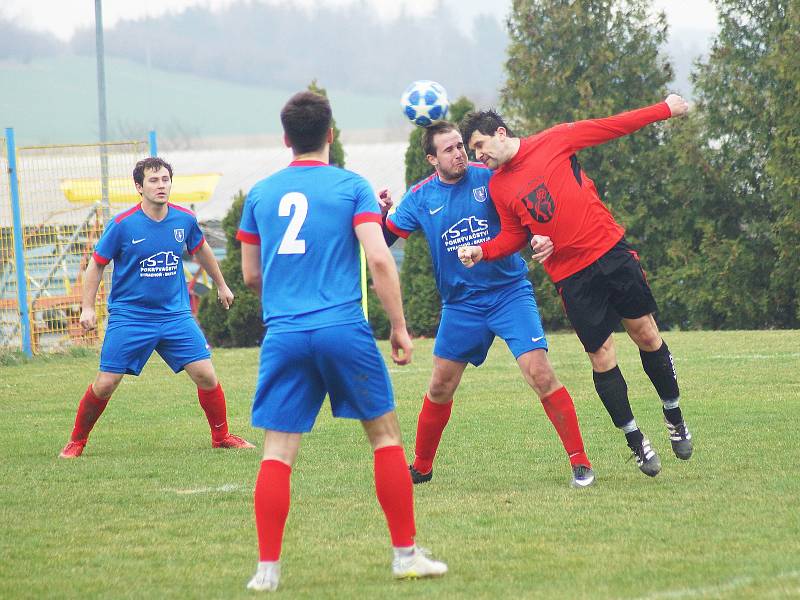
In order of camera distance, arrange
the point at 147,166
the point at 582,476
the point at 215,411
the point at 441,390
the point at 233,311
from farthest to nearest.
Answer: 1. the point at 233,311
2. the point at 215,411
3. the point at 147,166
4. the point at 441,390
5. the point at 582,476

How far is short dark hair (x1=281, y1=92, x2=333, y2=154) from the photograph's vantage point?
15.8 feet

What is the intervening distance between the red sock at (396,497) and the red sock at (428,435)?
2325 mm

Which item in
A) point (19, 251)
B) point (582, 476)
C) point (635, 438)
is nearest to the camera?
point (582, 476)

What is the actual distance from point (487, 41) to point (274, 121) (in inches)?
1913

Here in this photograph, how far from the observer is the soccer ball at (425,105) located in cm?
892

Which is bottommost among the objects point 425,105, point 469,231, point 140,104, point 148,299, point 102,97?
point 148,299

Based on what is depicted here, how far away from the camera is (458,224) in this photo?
697 centimetres

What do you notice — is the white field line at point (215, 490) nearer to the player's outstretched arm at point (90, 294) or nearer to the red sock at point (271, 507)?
the player's outstretched arm at point (90, 294)

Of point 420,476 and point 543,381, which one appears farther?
point 420,476

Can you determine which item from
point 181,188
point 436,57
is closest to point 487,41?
point 436,57

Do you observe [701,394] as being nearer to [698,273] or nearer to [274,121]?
[698,273]

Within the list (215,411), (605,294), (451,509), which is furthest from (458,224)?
(215,411)

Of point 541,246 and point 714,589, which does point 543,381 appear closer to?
point 541,246

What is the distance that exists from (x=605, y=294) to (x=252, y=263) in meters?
2.59
